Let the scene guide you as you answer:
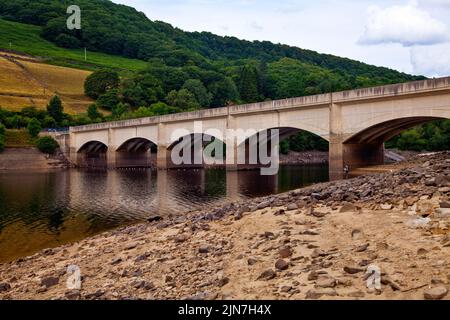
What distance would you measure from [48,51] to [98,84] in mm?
48906

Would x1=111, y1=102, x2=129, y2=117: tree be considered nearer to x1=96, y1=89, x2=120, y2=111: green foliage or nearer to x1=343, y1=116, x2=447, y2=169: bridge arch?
x1=96, y1=89, x2=120, y2=111: green foliage

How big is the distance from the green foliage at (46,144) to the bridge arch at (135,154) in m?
13.2

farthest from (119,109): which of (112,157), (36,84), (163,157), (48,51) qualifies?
(48,51)

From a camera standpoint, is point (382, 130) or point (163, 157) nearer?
point (382, 130)

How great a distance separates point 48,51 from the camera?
155 meters

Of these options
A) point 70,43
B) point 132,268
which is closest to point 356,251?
point 132,268

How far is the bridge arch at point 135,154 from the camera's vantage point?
80.2m

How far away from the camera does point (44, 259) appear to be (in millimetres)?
16938

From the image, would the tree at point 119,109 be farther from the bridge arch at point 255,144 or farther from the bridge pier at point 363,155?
the bridge pier at point 363,155

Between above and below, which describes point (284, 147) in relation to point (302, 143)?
below

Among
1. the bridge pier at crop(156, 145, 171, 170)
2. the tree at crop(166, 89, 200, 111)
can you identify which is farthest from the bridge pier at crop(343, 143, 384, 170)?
the tree at crop(166, 89, 200, 111)

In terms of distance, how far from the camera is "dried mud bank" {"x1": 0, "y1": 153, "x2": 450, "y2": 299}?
364 inches

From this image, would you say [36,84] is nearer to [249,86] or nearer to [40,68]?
[40,68]

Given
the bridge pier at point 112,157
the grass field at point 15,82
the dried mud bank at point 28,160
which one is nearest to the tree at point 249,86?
the grass field at point 15,82
